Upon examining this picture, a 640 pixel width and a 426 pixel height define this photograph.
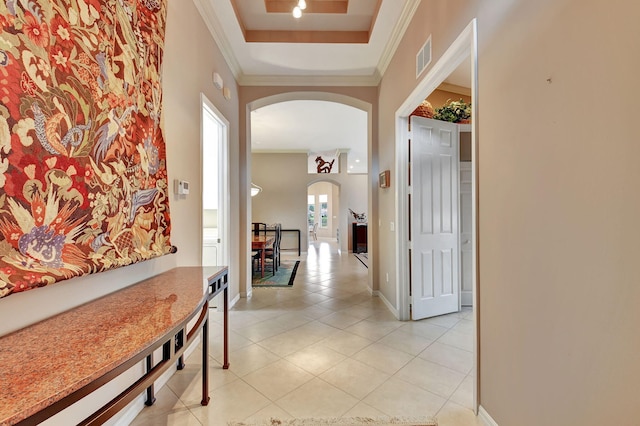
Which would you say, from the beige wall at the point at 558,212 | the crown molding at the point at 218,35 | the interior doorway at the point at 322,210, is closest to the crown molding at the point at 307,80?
the crown molding at the point at 218,35

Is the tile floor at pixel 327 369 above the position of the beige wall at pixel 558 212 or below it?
below

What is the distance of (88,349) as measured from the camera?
85 cm

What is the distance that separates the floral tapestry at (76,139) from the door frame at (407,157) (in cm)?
193

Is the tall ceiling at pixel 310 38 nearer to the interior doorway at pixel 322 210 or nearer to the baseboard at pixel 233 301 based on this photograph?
the baseboard at pixel 233 301

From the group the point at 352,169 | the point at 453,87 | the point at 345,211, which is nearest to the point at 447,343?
the point at 453,87

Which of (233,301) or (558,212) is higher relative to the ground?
(558,212)

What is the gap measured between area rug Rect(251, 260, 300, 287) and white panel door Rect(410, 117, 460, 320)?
8.08 ft

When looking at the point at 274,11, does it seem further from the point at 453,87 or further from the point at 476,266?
the point at 476,266

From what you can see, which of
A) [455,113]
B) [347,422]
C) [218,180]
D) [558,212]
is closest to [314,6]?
[455,113]

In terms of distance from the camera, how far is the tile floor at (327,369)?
5.80ft

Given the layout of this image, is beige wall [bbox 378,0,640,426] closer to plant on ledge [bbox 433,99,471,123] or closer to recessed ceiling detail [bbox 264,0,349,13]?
recessed ceiling detail [bbox 264,0,349,13]

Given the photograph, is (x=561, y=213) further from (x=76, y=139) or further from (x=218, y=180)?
(x=218, y=180)

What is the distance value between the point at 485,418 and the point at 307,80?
4138 mm

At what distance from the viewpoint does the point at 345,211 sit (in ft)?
31.2
